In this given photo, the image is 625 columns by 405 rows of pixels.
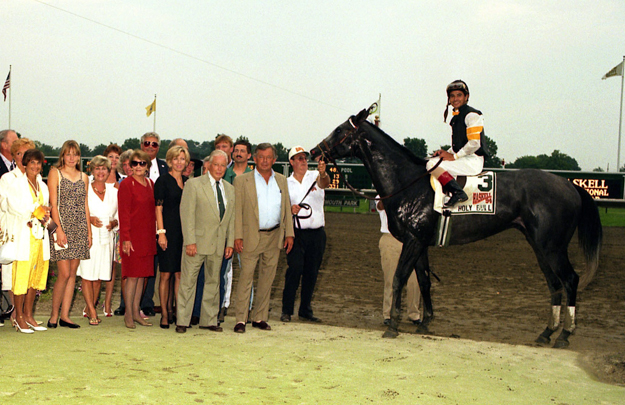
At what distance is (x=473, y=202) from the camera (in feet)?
20.5

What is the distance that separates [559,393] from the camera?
4219 mm

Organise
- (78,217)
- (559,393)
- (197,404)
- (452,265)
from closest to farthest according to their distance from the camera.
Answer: (197,404)
(559,393)
(78,217)
(452,265)

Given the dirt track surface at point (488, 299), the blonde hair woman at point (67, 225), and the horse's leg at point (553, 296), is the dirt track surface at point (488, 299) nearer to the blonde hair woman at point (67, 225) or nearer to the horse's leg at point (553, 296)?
the horse's leg at point (553, 296)

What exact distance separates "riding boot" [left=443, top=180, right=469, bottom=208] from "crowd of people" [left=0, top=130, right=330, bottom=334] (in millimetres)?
1701

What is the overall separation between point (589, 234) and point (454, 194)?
5.88ft

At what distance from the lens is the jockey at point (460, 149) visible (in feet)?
19.9

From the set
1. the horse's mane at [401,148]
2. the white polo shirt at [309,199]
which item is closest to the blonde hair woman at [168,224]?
the white polo shirt at [309,199]

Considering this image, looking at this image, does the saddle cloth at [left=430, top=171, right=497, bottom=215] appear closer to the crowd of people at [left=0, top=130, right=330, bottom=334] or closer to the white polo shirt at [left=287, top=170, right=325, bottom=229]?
the white polo shirt at [left=287, top=170, right=325, bottom=229]

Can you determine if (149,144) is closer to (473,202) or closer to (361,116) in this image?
(361,116)

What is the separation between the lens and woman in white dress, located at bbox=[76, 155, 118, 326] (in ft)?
19.8

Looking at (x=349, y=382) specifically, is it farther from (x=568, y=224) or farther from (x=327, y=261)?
(x=327, y=261)

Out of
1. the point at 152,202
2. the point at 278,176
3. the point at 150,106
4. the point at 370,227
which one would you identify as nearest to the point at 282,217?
the point at 278,176

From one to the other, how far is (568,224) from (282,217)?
3128mm

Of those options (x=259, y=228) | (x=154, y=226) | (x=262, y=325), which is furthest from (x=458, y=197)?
(x=154, y=226)
